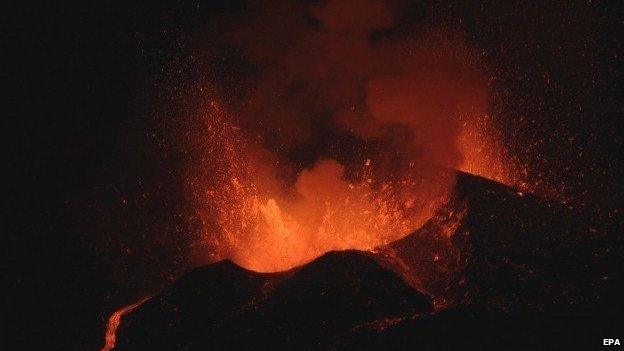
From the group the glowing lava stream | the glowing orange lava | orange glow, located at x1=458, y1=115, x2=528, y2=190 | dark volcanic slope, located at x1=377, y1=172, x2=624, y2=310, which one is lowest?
the glowing lava stream

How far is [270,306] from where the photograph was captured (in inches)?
213

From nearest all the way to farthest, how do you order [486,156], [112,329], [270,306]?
[270,306], [112,329], [486,156]

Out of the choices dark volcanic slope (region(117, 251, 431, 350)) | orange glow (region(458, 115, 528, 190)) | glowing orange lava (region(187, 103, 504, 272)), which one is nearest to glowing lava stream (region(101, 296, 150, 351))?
dark volcanic slope (region(117, 251, 431, 350))

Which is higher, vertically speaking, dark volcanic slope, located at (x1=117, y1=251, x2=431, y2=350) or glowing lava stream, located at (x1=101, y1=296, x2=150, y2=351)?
dark volcanic slope, located at (x1=117, y1=251, x2=431, y2=350)

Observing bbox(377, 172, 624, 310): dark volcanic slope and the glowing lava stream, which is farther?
the glowing lava stream

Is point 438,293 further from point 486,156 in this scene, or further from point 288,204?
point 288,204

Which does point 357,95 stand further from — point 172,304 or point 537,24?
point 172,304

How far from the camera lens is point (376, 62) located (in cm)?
1274

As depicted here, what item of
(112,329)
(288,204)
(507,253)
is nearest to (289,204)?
(288,204)

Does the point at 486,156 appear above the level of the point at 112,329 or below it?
above

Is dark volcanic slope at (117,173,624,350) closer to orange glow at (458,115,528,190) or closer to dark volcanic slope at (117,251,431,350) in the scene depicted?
dark volcanic slope at (117,251,431,350)

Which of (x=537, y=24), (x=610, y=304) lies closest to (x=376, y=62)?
(x=537, y=24)

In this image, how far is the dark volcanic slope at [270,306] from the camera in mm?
5102

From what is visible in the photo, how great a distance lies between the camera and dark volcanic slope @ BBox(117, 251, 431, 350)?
16.7 feet
